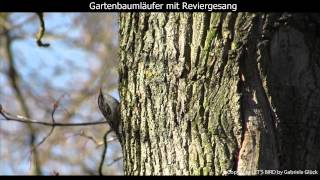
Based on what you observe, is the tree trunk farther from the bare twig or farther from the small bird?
the bare twig

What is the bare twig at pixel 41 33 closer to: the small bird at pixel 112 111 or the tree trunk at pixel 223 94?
the small bird at pixel 112 111

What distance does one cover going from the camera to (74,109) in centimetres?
854

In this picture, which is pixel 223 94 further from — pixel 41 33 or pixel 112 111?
pixel 41 33

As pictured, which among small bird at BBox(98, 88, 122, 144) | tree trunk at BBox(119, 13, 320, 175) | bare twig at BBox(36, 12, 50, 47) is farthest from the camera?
bare twig at BBox(36, 12, 50, 47)

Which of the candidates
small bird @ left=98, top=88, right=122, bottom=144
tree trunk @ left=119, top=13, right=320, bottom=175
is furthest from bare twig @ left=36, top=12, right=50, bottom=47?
tree trunk @ left=119, top=13, right=320, bottom=175

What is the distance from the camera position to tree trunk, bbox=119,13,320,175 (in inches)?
93.2

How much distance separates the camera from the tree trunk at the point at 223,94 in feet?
7.77

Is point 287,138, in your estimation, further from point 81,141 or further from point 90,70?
point 90,70

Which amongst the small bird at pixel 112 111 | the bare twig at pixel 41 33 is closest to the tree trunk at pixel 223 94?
the small bird at pixel 112 111

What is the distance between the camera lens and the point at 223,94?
2.38 metres

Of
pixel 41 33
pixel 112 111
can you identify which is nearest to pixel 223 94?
pixel 112 111

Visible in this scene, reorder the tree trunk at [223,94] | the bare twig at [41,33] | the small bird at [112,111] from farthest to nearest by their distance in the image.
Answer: the bare twig at [41,33] → the small bird at [112,111] → the tree trunk at [223,94]

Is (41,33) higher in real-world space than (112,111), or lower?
higher
